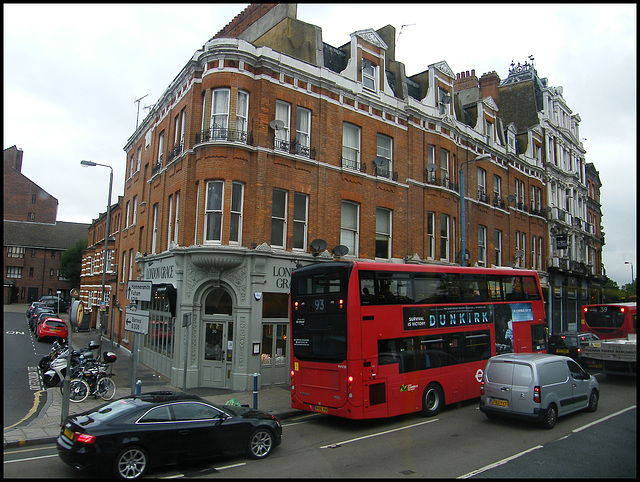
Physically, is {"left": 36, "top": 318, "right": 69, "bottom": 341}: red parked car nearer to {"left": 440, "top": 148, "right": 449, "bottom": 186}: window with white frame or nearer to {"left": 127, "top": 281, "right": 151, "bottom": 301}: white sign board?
{"left": 127, "top": 281, "right": 151, "bottom": 301}: white sign board

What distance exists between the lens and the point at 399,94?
78.8ft

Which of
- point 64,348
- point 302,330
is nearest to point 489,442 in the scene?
point 302,330

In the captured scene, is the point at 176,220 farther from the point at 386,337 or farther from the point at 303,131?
the point at 386,337

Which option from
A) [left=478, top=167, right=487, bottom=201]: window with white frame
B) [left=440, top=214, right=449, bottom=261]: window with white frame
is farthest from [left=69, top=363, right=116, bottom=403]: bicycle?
[left=478, top=167, right=487, bottom=201]: window with white frame

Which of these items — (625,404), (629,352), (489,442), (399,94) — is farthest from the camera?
(399,94)

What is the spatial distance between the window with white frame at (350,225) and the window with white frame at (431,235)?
5.03 metres

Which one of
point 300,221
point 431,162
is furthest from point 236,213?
point 431,162

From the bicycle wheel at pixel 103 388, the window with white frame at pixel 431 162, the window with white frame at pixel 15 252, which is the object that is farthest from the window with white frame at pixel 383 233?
the window with white frame at pixel 15 252

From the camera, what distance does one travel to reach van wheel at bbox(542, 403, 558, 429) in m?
11.6

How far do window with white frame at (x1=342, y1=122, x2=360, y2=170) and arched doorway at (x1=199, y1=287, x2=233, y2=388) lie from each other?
26.6ft

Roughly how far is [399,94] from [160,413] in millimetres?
19797

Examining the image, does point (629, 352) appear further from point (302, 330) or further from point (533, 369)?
point (302, 330)

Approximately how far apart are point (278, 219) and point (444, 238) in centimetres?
1068

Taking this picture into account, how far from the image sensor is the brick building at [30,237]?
226 ft
